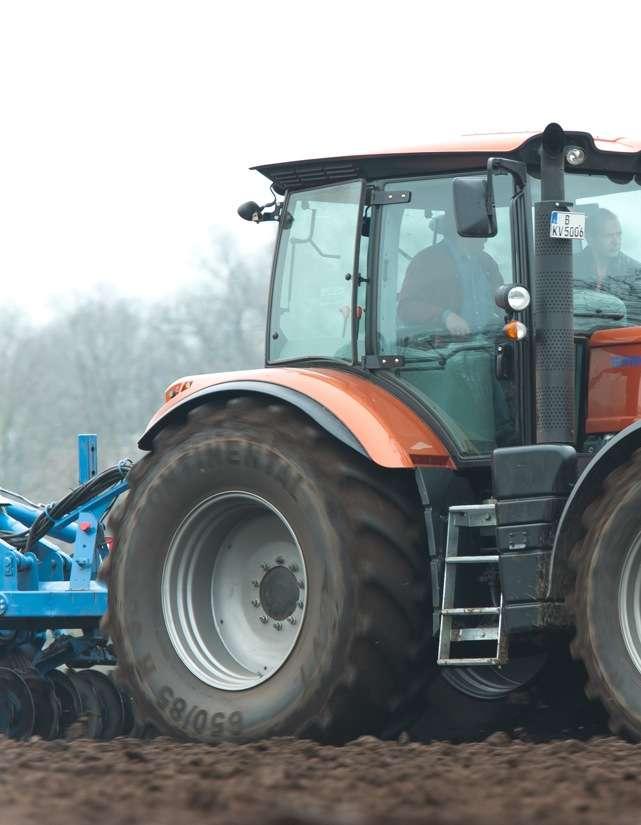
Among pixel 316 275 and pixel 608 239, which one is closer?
pixel 608 239

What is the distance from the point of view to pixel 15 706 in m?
8.14

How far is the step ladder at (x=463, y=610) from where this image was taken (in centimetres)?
564

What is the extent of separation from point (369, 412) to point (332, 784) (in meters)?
2.03

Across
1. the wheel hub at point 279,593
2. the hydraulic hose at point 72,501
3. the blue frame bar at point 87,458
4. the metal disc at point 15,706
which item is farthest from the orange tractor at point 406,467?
the blue frame bar at point 87,458

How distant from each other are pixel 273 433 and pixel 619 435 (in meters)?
1.49

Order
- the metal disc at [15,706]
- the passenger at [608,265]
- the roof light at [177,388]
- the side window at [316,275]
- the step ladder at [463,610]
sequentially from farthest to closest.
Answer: the metal disc at [15,706] → the roof light at [177,388] → the side window at [316,275] → the passenger at [608,265] → the step ladder at [463,610]

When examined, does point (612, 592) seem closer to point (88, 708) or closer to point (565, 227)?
point (565, 227)

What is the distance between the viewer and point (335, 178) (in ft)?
21.7

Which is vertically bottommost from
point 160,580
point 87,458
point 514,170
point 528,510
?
point 160,580

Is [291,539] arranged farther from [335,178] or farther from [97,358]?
[97,358]

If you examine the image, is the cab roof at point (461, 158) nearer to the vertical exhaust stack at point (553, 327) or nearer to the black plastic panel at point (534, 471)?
the vertical exhaust stack at point (553, 327)

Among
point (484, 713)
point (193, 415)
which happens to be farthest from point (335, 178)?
point (484, 713)

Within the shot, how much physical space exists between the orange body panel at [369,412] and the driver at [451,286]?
1.24ft

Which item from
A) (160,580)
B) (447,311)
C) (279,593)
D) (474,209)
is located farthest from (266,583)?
(474,209)
